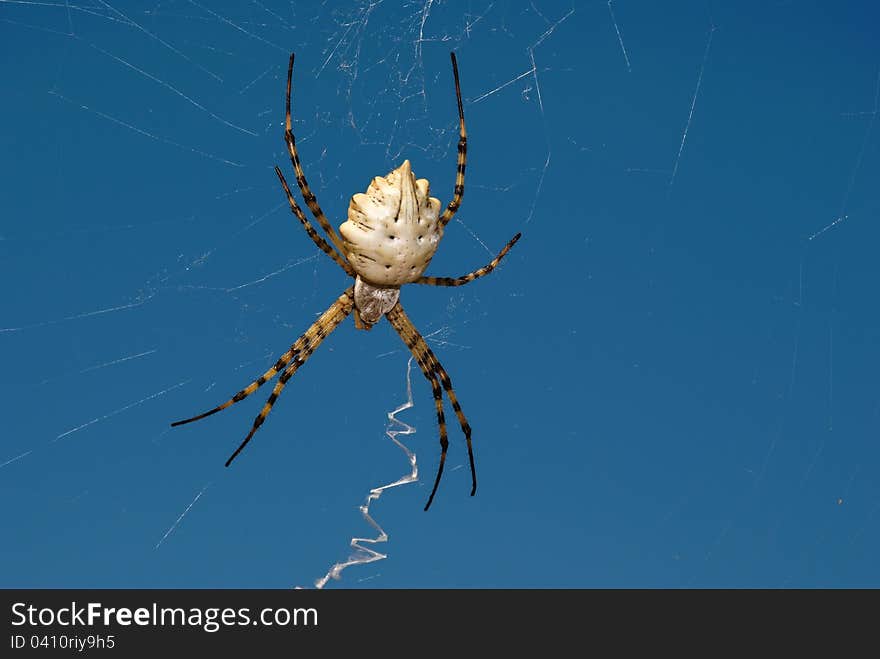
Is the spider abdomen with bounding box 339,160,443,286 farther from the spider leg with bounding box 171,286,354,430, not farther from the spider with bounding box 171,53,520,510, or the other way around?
the spider leg with bounding box 171,286,354,430

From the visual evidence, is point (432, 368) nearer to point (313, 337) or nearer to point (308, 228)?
point (313, 337)

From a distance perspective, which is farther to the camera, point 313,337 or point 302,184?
point 313,337

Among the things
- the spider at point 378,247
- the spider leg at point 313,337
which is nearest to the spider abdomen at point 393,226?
the spider at point 378,247

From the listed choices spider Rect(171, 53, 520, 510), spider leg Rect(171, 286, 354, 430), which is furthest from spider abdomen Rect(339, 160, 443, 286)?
spider leg Rect(171, 286, 354, 430)

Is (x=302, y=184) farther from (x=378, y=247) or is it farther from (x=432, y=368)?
(x=432, y=368)

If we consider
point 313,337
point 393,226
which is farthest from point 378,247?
point 313,337

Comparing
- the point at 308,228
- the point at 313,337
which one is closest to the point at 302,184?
the point at 308,228
